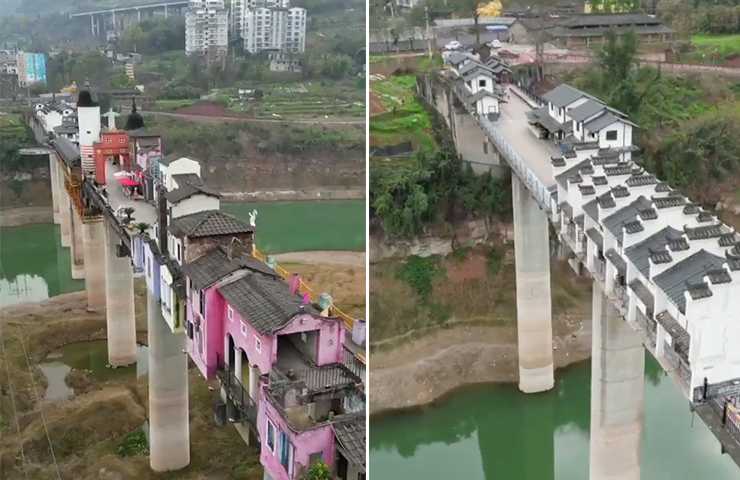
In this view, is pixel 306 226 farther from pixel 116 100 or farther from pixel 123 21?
pixel 123 21

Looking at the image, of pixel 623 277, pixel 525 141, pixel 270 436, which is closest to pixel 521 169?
pixel 525 141

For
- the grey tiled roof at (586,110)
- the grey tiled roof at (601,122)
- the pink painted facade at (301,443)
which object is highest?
the grey tiled roof at (586,110)

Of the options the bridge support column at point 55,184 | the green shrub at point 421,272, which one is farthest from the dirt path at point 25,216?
the green shrub at point 421,272

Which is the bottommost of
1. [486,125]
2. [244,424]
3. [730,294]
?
[244,424]

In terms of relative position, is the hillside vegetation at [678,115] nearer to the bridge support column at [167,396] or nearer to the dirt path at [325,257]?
the dirt path at [325,257]

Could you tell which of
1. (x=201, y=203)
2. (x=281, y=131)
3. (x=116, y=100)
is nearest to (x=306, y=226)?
(x=281, y=131)

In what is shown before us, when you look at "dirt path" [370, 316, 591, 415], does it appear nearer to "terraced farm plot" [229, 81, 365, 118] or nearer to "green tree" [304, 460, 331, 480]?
"green tree" [304, 460, 331, 480]

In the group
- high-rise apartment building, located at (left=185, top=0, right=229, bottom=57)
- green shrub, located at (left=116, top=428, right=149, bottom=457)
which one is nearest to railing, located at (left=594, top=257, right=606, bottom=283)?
green shrub, located at (left=116, top=428, right=149, bottom=457)

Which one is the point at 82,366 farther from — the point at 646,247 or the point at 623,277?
the point at 646,247
